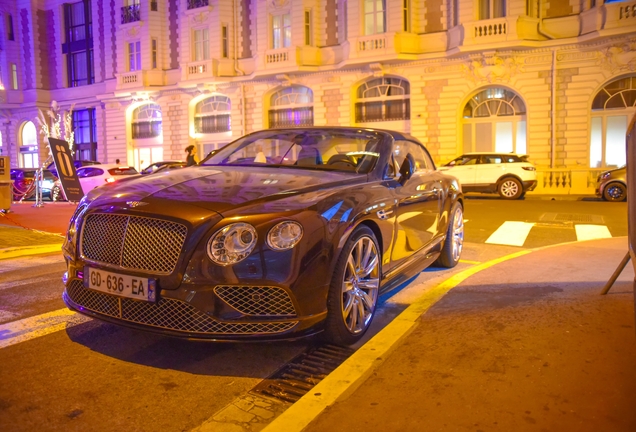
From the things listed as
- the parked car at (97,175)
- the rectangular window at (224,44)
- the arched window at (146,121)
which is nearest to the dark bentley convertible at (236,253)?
the parked car at (97,175)

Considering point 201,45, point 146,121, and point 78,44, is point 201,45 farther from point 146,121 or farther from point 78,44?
point 78,44

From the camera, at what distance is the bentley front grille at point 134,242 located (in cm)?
341

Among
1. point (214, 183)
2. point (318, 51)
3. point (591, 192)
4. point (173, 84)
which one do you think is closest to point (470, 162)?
point (591, 192)

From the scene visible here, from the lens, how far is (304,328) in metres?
3.49

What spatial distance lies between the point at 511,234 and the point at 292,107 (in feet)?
73.9

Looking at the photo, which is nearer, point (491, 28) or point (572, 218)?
point (572, 218)

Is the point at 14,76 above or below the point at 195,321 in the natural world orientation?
above

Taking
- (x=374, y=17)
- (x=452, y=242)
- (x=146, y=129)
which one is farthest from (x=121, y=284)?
(x=146, y=129)

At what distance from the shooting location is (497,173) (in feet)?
67.8

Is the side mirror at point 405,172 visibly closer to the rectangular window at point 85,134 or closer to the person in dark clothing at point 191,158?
the person in dark clothing at point 191,158

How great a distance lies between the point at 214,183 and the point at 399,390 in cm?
190

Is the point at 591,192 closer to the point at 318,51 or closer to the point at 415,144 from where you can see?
the point at 318,51

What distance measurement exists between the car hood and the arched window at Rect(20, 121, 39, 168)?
43.1m

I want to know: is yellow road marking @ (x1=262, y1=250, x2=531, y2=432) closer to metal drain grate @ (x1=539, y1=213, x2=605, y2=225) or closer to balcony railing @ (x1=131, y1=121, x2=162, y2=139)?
metal drain grate @ (x1=539, y1=213, x2=605, y2=225)
